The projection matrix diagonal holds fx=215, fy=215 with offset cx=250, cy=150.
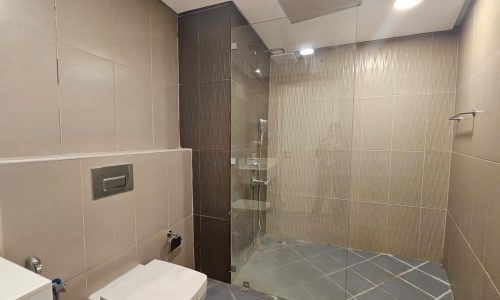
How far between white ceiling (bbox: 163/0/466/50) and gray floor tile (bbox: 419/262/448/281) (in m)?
2.19

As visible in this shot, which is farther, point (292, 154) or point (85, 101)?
point (292, 154)

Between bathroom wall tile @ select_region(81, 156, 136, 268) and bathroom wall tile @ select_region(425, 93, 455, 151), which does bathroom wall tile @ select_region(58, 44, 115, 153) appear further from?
bathroom wall tile @ select_region(425, 93, 455, 151)

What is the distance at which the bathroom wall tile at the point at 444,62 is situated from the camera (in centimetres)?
202

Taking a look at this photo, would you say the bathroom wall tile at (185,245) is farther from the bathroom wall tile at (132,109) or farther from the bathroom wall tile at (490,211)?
the bathroom wall tile at (490,211)

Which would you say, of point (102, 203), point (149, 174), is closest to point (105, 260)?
point (102, 203)

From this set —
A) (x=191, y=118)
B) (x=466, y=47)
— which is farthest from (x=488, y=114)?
(x=191, y=118)

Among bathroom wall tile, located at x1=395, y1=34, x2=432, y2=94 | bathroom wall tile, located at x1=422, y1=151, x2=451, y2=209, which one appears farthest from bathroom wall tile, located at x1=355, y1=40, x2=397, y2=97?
bathroom wall tile, located at x1=422, y1=151, x2=451, y2=209

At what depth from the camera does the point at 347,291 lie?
1776 millimetres

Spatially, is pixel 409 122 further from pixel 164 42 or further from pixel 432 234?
pixel 164 42

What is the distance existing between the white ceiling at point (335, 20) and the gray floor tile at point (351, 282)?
5.93 feet

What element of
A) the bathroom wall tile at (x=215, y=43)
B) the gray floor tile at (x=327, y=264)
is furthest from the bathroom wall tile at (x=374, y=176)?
the bathroom wall tile at (x=215, y=43)

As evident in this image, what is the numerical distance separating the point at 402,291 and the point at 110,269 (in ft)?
7.20

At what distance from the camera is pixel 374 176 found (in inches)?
91.1

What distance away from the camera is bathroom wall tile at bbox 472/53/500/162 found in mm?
1065
